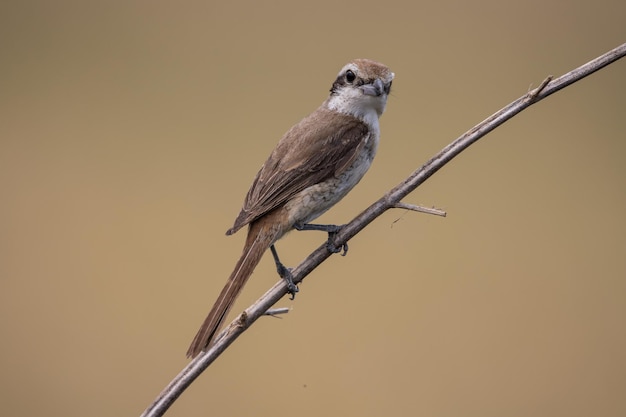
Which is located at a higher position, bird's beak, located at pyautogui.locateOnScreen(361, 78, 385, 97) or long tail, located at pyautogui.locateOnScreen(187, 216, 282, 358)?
bird's beak, located at pyautogui.locateOnScreen(361, 78, 385, 97)

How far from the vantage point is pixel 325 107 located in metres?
2.58

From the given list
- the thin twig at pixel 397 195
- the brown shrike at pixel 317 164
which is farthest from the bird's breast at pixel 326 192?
the thin twig at pixel 397 195

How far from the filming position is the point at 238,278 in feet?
6.45

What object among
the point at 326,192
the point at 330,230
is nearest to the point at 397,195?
the point at 330,230

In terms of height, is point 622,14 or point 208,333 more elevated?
point 622,14

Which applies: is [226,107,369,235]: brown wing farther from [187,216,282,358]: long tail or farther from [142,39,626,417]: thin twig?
[142,39,626,417]: thin twig

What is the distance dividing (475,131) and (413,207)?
24 centimetres

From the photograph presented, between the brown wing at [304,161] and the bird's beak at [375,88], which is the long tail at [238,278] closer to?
the brown wing at [304,161]

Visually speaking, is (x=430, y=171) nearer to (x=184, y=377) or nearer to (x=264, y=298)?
(x=264, y=298)

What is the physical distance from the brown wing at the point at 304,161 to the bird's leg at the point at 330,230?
0.12 meters

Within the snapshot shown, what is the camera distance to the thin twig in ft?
4.95

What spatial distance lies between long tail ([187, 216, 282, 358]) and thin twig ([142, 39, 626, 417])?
32mm

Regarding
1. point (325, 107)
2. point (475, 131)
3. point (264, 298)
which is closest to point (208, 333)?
point (264, 298)

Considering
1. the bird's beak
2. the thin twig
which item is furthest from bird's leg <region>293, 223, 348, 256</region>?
the bird's beak
